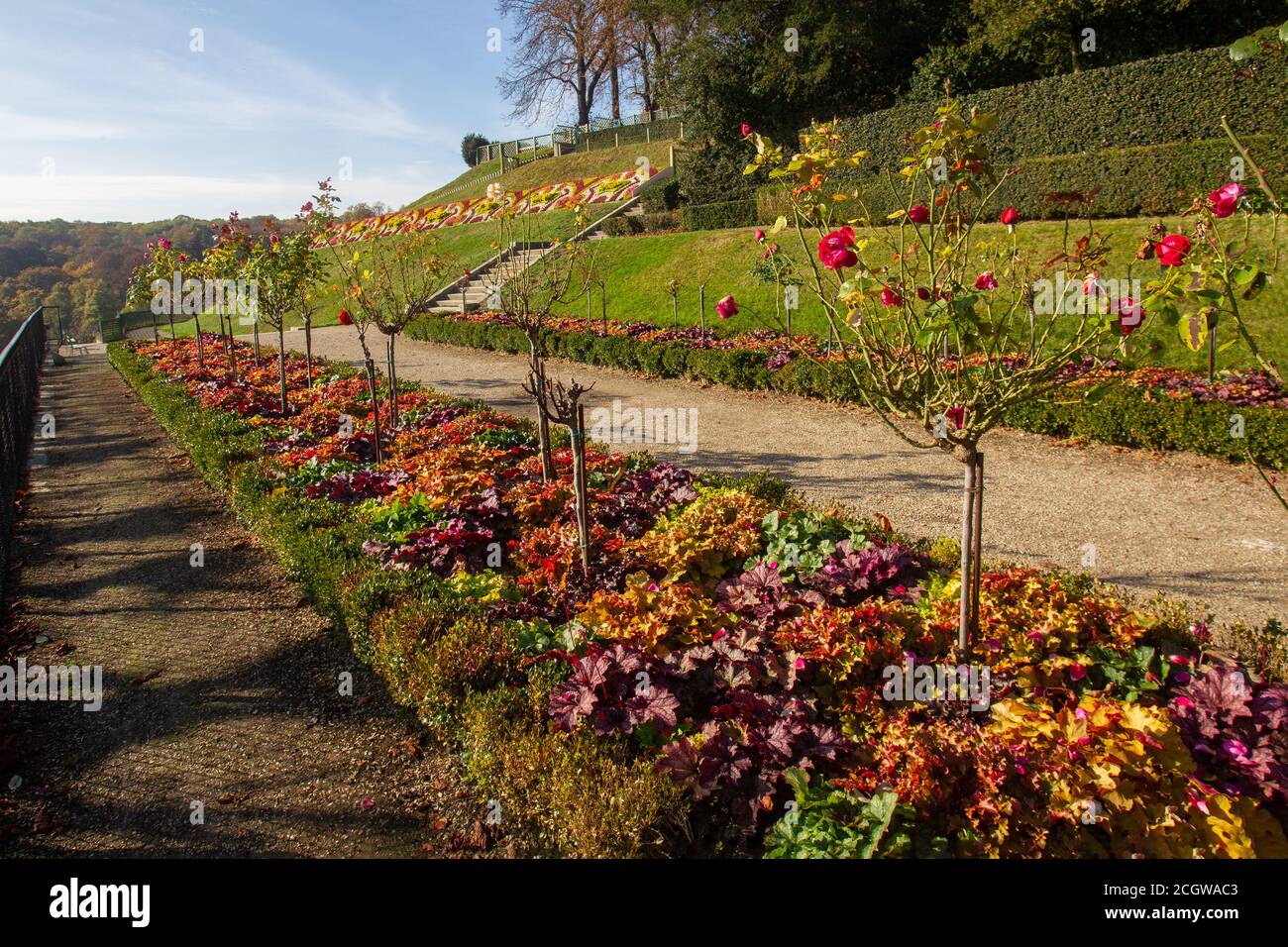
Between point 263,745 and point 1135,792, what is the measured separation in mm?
4523

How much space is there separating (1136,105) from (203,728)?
2247 centimetres

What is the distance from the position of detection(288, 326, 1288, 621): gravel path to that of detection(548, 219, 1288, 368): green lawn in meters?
1.86

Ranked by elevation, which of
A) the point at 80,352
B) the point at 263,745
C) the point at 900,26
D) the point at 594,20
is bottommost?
the point at 263,745

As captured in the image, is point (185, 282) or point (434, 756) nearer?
point (434, 756)

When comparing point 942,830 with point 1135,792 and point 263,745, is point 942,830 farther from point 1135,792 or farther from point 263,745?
point 263,745

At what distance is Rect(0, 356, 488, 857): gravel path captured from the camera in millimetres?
3990

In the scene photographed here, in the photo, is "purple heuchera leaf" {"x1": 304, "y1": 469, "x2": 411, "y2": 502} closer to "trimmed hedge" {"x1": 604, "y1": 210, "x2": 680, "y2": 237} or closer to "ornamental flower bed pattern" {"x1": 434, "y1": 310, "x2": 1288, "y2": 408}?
"ornamental flower bed pattern" {"x1": 434, "y1": 310, "x2": 1288, "y2": 408}

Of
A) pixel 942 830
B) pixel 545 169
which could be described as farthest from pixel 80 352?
pixel 942 830

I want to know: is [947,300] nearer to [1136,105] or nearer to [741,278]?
[741,278]

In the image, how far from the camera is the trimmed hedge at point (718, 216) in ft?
77.4

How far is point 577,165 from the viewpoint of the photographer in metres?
41.7

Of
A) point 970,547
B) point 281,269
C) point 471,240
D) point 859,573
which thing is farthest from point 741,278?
point 471,240

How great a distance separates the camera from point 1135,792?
322cm

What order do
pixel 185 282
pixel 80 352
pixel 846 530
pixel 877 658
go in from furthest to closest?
pixel 80 352 < pixel 185 282 < pixel 846 530 < pixel 877 658
